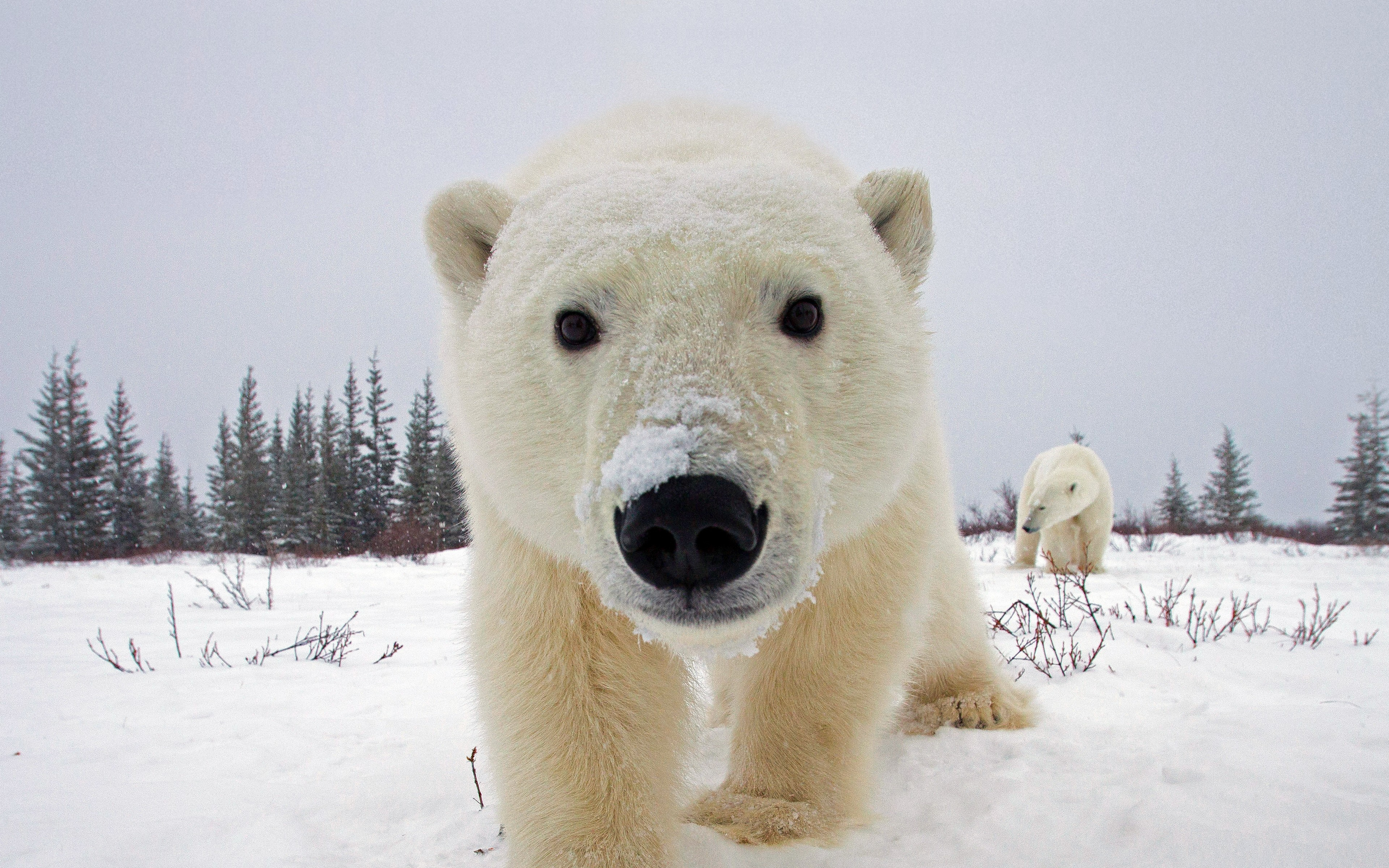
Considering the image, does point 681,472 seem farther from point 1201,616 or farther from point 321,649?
point 1201,616

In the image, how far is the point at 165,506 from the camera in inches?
1571

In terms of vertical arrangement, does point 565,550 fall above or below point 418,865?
above

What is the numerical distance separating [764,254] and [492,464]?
90cm

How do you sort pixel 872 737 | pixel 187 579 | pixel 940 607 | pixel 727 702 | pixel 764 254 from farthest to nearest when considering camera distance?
pixel 187 579 < pixel 727 702 < pixel 940 607 < pixel 872 737 < pixel 764 254

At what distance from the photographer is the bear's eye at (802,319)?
1.75m

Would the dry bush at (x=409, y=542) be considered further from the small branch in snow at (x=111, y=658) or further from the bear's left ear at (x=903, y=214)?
the bear's left ear at (x=903, y=214)

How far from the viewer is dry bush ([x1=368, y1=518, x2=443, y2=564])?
50.8 ft

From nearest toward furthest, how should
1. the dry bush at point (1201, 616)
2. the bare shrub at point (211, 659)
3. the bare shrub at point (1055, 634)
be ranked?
the bare shrub at point (1055, 634) < the bare shrub at point (211, 659) < the dry bush at point (1201, 616)

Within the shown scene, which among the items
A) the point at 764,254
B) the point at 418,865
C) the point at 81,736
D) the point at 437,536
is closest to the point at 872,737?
the point at 418,865

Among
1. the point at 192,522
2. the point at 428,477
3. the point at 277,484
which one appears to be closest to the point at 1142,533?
the point at 428,477

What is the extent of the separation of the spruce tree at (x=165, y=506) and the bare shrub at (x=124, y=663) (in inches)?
1490

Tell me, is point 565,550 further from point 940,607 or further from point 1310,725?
point 1310,725

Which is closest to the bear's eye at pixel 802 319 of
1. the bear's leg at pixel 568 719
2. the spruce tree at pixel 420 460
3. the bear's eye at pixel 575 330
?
the bear's eye at pixel 575 330

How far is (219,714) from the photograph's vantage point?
10.1ft
